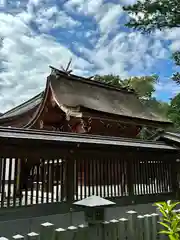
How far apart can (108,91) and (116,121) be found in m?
3.53

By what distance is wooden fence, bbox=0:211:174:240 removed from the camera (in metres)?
2.55

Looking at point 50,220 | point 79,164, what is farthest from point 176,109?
point 50,220

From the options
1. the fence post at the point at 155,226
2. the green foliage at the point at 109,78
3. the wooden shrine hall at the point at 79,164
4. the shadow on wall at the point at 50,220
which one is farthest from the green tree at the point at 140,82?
the fence post at the point at 155,226

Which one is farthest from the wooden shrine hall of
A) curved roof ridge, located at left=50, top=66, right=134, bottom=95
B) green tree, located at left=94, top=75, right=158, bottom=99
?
green tree, located at left=94, top=75, right=158, bottom=99

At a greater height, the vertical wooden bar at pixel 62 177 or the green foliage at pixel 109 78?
the green foliage at pixel 109 78

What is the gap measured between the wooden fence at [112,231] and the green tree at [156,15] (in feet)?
25.8

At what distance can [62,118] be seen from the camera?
474 inches

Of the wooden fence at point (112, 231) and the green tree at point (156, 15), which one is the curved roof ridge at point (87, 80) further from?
the wooden fence at point (112, 231)

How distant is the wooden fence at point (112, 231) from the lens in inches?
101

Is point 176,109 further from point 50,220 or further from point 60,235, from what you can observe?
point 60,235

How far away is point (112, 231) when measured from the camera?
3.02m

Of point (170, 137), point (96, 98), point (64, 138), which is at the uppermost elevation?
point (96, 98)

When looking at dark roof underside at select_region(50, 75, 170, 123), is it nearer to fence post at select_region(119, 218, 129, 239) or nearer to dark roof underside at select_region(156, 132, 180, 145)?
dark roof underside at select_region(156, 132, 180, 145)

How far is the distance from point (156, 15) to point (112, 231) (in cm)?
871
